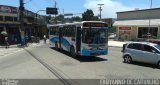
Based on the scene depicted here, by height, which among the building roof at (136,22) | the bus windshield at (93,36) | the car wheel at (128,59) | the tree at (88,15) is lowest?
the car wheel at (128,59)

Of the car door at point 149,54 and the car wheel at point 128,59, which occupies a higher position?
the car door at point 149,54

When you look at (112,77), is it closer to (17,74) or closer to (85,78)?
(85,78)

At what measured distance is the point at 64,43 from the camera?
2786cm

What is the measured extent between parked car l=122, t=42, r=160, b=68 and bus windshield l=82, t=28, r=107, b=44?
7.57ft

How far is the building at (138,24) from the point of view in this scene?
176 ft

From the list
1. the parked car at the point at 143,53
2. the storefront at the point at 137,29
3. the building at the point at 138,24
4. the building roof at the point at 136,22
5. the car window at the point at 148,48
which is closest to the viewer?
the parked car at the point at 143,53

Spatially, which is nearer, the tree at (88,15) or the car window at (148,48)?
the car window at (148,48)

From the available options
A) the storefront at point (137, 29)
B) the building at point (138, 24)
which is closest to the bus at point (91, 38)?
the building at point (138, 24)

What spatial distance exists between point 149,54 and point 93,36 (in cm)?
508

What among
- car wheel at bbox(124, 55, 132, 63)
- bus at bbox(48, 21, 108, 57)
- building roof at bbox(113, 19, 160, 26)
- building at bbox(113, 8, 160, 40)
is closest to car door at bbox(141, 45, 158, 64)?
car wheel at bbox(124, 55, 132, 63)

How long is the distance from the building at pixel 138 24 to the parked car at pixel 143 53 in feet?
104

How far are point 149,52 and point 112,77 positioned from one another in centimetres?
523

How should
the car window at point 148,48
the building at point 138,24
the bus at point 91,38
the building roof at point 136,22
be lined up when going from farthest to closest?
the building at point 138,24
the building roof at point 136,22
the bus at point 91,38
the car window at point 148,48

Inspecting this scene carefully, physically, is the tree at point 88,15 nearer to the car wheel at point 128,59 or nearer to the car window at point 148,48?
the car wheel at point 128,59
